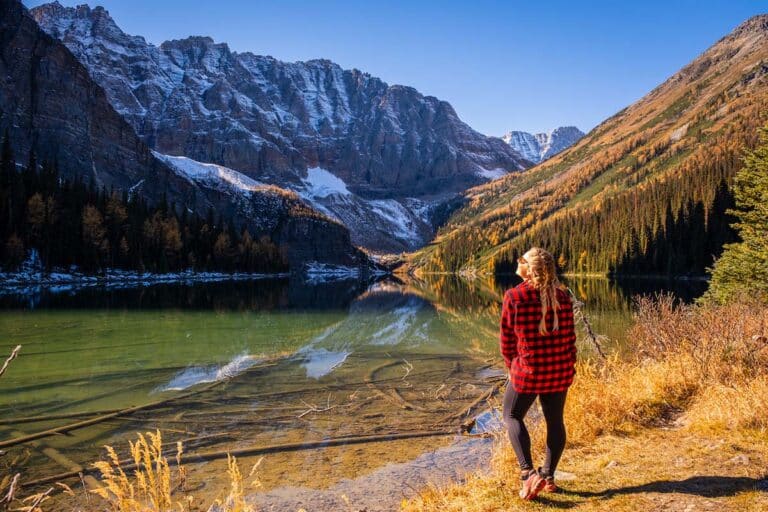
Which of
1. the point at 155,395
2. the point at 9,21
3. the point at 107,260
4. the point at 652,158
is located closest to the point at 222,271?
the point at 107,260

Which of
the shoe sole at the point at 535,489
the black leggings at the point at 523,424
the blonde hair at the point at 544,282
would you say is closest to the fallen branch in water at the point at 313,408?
the black leggings at the point at 523,424

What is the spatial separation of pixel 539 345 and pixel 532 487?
1.44 meters

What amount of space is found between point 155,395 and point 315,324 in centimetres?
1764

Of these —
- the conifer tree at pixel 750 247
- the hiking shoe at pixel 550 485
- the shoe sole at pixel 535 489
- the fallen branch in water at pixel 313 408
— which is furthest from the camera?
the conifer tree at pixel 750 247

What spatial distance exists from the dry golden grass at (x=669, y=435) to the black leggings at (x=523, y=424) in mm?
357

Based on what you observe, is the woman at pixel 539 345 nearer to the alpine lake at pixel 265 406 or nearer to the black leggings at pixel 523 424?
the black leggings at pixel 523 424

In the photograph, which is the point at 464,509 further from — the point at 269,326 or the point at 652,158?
the point at 652,158

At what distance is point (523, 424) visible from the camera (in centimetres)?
504

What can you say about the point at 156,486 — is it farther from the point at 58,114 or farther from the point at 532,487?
the point at 58,114

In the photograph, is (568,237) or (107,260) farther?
(568,237)

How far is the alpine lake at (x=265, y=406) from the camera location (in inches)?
297

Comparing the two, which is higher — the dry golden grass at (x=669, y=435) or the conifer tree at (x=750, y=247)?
the conifer tree at (x=750, y=247)

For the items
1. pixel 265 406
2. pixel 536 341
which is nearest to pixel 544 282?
pixel 536 341

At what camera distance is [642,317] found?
1147 cm
